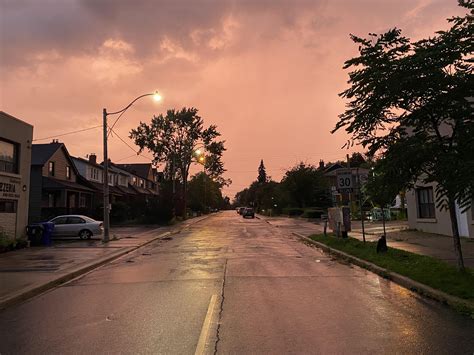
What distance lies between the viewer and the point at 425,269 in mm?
10578

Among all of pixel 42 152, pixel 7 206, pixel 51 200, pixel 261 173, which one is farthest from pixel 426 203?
pixel 261 173

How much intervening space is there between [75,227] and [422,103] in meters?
20.9

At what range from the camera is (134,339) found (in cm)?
590

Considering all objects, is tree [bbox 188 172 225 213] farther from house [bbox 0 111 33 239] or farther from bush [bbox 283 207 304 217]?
house [bbox 0 111 33 239]

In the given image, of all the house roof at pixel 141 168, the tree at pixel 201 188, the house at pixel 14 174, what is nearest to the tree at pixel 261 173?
the tree at pixel 201 188

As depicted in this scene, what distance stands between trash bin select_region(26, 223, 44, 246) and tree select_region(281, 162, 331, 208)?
4285cm

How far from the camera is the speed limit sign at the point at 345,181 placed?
1792cm

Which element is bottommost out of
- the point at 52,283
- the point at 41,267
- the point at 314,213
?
the point at 52,283

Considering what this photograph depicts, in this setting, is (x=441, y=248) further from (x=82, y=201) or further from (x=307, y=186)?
(x=307, y=186)

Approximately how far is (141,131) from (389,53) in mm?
55980

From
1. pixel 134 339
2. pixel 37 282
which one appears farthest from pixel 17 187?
pixel 134 339

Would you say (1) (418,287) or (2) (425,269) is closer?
(1) (418,287)

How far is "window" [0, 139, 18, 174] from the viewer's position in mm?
20953

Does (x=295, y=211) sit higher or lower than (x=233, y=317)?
higher
